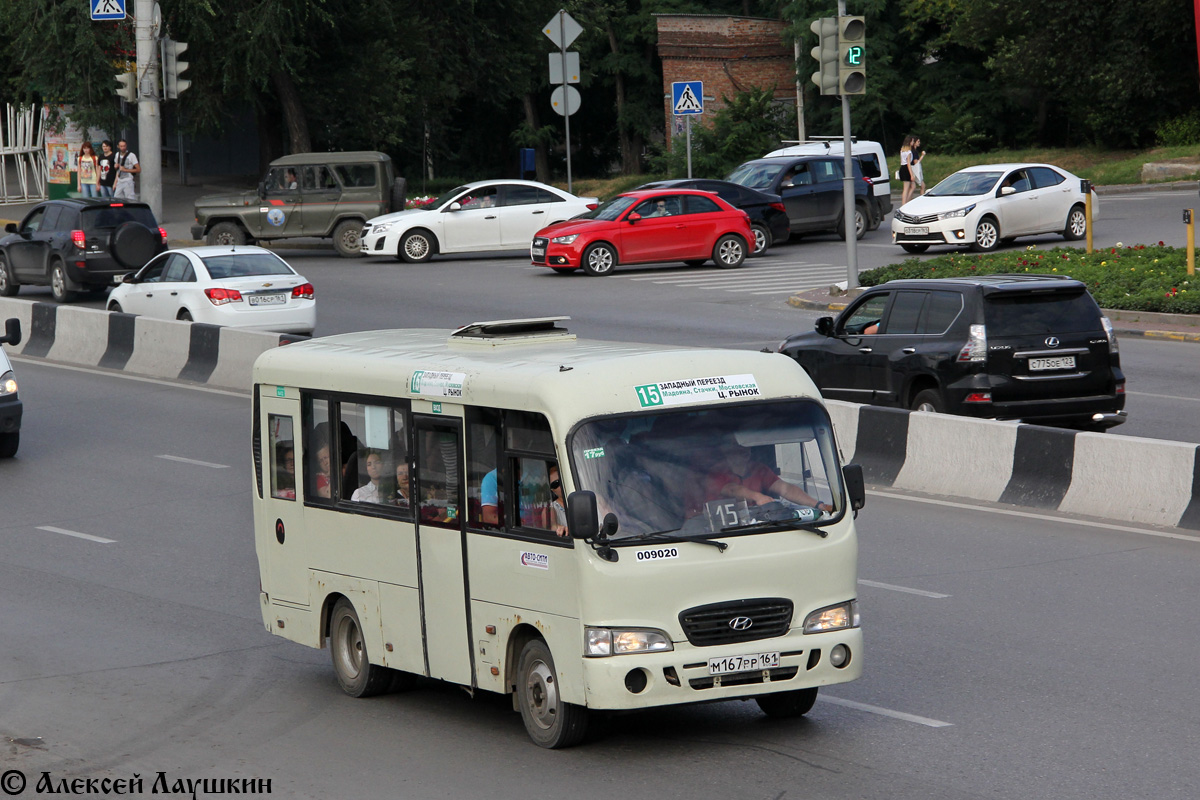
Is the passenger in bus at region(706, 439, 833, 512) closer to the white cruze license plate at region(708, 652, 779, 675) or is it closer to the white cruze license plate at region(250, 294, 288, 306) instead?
the white cruze license plate at region(708, 652, 779, 675)

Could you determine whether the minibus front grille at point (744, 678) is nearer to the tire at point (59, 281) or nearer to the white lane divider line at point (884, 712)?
the white lane divider line at point (884, 712)

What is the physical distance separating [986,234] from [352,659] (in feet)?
74.5

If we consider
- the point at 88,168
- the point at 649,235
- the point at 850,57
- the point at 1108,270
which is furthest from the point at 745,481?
the point at 88,168

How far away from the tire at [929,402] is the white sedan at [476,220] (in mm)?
18151

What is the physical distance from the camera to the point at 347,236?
113 ft

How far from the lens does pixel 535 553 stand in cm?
771

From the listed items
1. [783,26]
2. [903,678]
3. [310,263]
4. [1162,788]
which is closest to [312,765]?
[903,678]

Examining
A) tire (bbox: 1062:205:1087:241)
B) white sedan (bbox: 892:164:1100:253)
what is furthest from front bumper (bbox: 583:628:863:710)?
tire (bbox: 1062:205:1087:241)

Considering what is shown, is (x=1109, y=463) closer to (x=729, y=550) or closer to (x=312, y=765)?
(x=729, y=550)

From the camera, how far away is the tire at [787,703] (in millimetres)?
8055

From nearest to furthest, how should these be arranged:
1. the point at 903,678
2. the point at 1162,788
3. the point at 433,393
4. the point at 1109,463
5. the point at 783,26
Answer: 1. the point at 1162,788
2. the point at 433,393
3. the point at 903,678
4. the point at 1109,463
5. the point at 783,26

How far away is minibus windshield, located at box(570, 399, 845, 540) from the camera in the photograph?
24.8 ft

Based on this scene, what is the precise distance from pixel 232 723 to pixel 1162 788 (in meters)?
4.55

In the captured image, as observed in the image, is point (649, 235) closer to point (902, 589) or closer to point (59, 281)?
point (59, 281)
